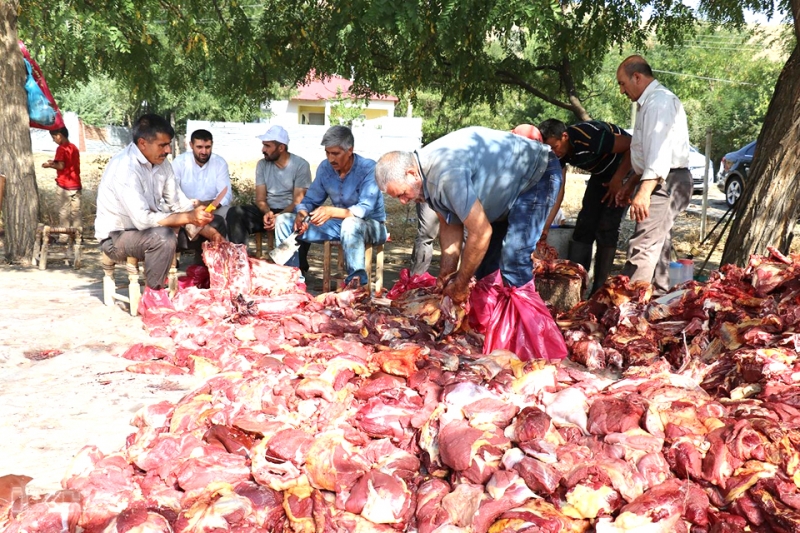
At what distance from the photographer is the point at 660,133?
5.44m

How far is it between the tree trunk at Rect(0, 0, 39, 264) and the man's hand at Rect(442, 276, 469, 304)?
19.3 ft

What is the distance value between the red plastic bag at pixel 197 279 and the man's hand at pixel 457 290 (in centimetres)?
271

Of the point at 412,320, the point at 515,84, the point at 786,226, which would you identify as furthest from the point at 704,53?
the point at 412,320

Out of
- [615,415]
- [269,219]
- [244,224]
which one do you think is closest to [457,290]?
[615,415]

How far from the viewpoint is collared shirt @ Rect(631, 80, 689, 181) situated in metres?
5.42

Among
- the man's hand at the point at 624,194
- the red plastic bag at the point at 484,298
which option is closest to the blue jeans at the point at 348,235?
the red plastic bag at the point at 484,298

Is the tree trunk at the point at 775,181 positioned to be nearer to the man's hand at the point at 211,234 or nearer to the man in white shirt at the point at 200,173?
the man's hand at the point at 211,234

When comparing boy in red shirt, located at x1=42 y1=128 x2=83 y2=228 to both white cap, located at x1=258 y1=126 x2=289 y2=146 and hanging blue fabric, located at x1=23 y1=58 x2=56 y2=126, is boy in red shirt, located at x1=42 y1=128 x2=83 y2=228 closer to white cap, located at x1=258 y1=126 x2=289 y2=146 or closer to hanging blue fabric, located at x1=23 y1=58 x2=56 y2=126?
hanging blue fabric, located at x1=23 y1=58 x2=56 y2=126

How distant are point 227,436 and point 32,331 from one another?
291 cm

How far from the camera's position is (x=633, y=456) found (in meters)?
2.95

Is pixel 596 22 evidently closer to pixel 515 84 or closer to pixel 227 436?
pixel 515 84

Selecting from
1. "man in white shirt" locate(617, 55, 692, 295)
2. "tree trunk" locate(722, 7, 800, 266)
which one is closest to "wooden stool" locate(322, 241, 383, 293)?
"man in white shirt" locate(617, 55, 692, 295)

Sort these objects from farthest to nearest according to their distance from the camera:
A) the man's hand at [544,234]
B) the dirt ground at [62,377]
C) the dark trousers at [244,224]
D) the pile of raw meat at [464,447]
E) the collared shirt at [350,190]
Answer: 1. the dark trousers at [244,224]
2. the collared shirt at [350,190]
3. the man's hand at [544,234]
4. the dirt ground at [62,377]
5. the pile of raw meat at [464,447]

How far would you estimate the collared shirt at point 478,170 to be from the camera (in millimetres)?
4105
